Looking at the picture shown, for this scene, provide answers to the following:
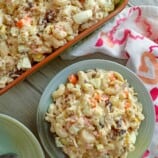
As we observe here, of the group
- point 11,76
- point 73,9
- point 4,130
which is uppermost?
point 73,9

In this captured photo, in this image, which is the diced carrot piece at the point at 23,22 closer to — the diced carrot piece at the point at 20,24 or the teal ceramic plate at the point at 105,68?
the diced carrot piece at the point at 20,24

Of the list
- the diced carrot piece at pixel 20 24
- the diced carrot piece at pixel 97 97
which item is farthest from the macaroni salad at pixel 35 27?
the diced carrot piece at pixel 97 97

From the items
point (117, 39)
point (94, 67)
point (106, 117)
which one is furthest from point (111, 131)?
point (117, 39)

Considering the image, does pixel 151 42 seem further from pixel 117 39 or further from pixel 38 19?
pixel 38 19

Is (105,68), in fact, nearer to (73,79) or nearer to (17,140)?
(73,79)

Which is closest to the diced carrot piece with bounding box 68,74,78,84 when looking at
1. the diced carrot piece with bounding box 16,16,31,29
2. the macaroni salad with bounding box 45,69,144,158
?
the macaroni salad with bounding box 45,69,144,158

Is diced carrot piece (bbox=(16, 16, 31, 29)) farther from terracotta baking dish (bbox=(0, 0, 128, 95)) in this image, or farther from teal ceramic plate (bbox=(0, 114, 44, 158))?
teal ceramic plate (bbox=(0, 114, 44, 158))
